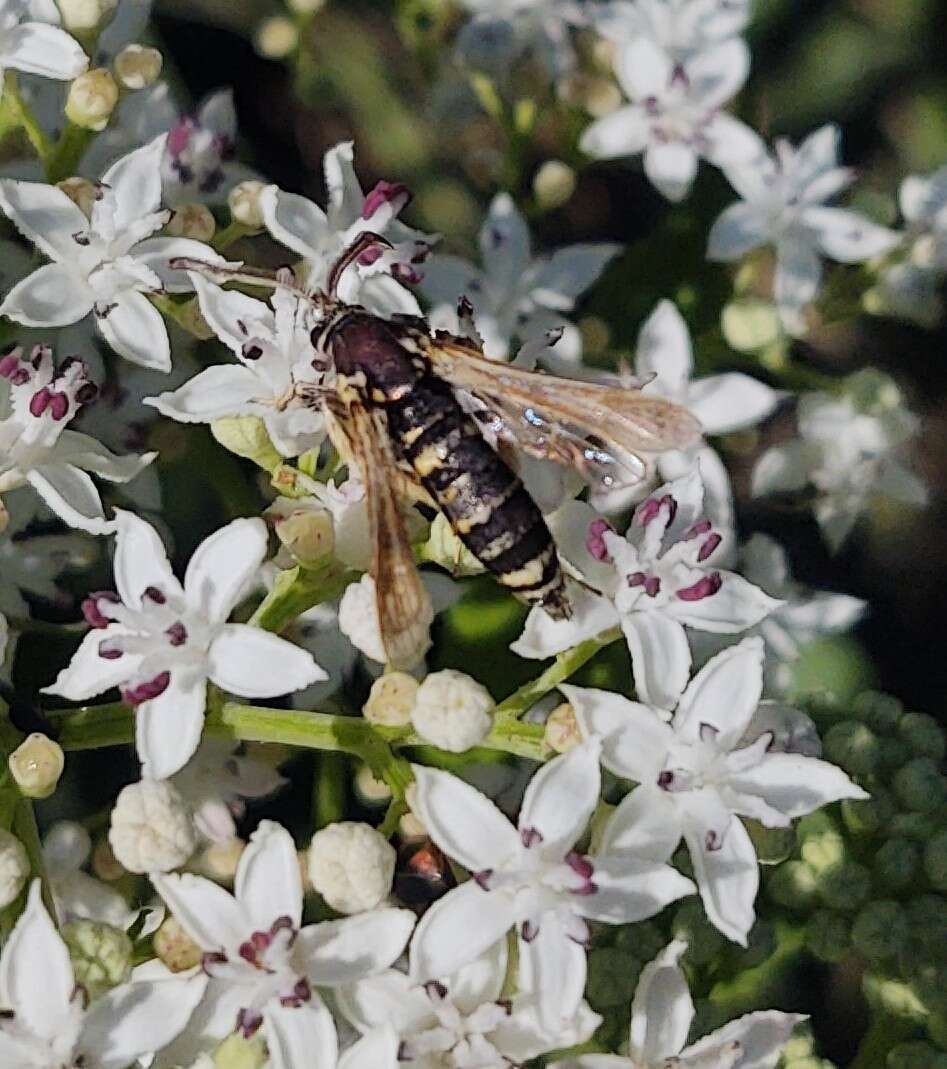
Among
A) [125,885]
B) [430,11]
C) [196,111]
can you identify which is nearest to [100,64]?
[196,111]

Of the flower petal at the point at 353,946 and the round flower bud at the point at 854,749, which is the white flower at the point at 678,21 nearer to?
the round flower bud at the point at 854,749

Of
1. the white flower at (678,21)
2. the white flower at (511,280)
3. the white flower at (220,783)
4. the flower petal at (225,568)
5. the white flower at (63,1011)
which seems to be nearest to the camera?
the white flower at (63,1011)

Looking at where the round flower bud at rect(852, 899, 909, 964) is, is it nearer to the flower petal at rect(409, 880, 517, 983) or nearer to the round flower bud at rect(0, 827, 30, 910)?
the flower petal at rect(409, 880, 517, 983)

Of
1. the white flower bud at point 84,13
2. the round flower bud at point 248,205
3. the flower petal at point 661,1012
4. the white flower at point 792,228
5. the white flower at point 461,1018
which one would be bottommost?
the flower petal at point 661,1012

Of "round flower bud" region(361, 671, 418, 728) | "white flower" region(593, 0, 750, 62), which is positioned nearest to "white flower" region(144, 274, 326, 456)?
"round flower bud" region(361, 671, 418, 728)

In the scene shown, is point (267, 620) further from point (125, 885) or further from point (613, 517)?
point (613, 517)

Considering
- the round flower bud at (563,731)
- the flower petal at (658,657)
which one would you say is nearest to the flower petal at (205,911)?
the round flower bud at (563,731)

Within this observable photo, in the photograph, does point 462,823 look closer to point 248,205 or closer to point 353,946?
point 353,946
